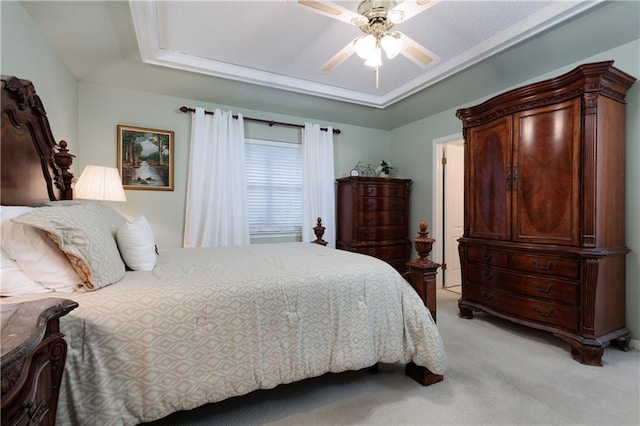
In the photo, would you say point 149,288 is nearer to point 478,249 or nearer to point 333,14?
point 333,14

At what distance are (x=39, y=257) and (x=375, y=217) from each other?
11.5ft

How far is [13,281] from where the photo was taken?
3.80 feet

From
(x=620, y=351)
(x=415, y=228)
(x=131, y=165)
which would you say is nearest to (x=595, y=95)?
(x=620, y=351)

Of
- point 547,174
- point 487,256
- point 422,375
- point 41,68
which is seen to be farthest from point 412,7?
point 41,68

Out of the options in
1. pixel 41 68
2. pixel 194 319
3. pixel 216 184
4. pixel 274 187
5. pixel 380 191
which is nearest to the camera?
pixel 194 319

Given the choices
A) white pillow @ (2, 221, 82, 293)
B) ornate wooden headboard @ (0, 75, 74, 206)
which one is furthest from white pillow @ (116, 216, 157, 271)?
ornate wooden headboard @ (0, 75, 74, 206)

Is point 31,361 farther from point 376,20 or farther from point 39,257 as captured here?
point 376,20

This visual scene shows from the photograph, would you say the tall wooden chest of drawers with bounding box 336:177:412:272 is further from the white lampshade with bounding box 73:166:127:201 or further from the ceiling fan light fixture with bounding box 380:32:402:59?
the white lampshade with bounding box 73:166:127:201

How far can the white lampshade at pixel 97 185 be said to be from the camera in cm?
249

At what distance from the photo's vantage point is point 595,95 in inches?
84.4

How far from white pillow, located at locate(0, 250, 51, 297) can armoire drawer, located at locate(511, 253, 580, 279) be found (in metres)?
3.16

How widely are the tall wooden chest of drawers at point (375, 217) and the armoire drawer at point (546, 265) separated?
1.76m

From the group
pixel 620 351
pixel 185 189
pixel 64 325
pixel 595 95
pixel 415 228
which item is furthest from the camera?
pixel 415 228

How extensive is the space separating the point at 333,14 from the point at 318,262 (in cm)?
146
